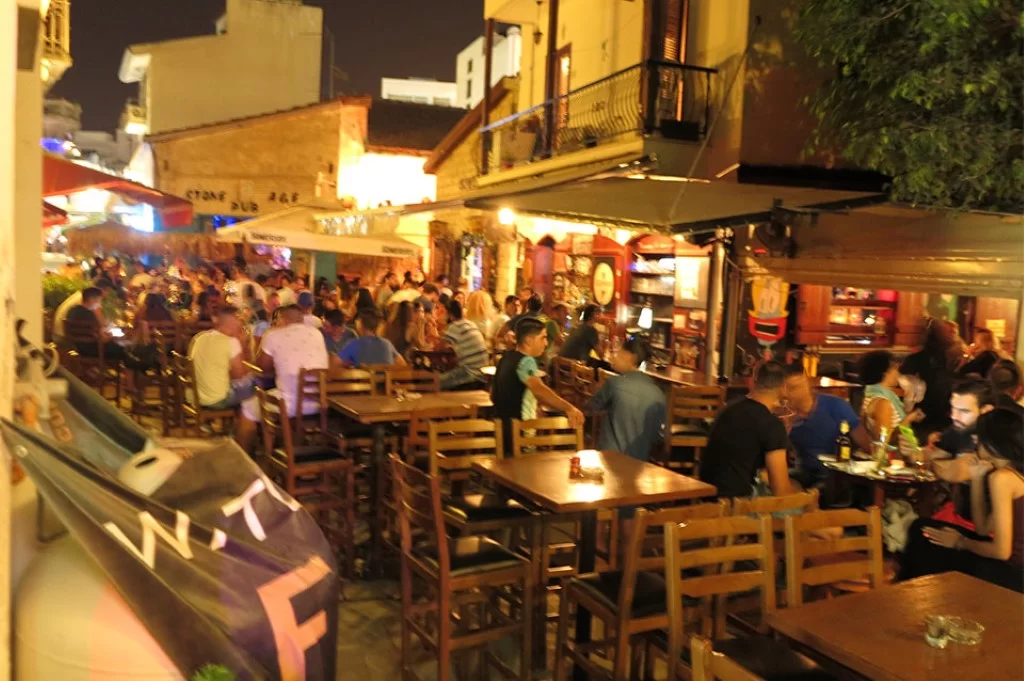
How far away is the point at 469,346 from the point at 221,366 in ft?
7.88

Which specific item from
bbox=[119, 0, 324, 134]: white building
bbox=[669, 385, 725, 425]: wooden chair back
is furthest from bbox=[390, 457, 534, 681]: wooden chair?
bbox=[119, 0, 324, 134]: white building

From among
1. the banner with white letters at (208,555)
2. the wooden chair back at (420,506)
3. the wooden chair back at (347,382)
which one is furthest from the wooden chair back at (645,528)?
the wooden chair back at (347,382)

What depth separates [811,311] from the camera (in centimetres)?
1050

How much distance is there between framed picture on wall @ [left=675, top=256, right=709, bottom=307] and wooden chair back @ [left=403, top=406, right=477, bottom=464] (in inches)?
215

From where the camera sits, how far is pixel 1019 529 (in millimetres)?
4176

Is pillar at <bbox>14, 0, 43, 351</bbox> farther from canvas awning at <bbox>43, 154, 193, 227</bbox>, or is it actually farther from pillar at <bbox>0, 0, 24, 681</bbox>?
canvas awning at <bbox>43, 154, 193, 227</bbox>

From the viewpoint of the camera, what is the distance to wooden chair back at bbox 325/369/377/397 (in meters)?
7.16

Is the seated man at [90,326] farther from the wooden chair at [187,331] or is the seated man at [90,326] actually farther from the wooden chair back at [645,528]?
the wooden chair back at [645,528]

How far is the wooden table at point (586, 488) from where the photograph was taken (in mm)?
4266

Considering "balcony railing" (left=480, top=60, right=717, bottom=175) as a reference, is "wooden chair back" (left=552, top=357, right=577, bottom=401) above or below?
below

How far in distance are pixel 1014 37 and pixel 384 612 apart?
5.61m

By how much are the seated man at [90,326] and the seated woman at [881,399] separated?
8.26 meters

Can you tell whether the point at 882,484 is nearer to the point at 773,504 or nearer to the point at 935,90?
the point at 773,504

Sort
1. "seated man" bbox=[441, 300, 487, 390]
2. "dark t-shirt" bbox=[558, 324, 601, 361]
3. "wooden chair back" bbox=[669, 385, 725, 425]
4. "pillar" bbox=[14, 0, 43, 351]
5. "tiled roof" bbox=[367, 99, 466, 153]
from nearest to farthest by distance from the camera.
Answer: "pillar" bbox=[14, 0, 43, 351], "wooden chair back" bbox=[669, 385, 725, 425], "seated man" bbox=[441, 300, 487, 390], "dark t-shirt" bbox=[558, 324, 601, 361], "tiled roof" bbox=[367, 99, 466, 153]
